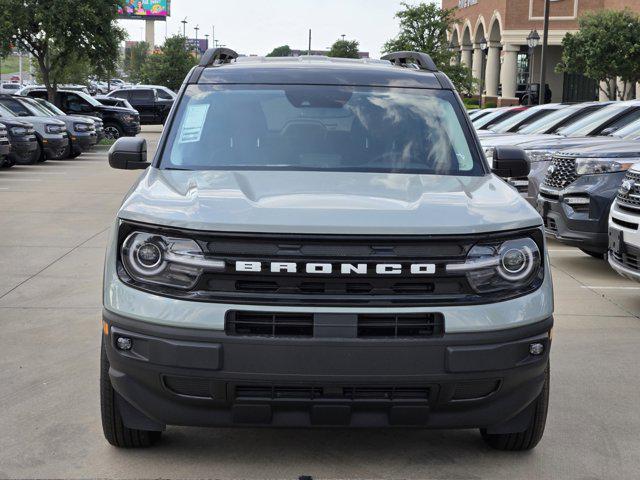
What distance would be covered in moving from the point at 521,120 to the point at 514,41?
53.9m

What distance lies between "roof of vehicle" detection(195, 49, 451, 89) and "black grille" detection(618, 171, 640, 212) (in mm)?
2595

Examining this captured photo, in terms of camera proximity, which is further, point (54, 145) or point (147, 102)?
point (147, 102)

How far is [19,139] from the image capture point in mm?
22312

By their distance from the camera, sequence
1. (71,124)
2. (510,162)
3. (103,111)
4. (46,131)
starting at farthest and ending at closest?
(103,111), (71,124), (46,131), (510,162)

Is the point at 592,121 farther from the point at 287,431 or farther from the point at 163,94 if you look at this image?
the point at 163,94

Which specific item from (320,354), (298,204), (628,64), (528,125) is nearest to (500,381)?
(320,354)

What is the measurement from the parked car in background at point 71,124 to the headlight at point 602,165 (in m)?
18.3

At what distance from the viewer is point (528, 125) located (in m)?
16.8

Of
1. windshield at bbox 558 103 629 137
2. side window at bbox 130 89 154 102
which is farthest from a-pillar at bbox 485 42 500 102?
windshield at bbox 558 103 629 137

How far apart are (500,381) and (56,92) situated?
31873mm

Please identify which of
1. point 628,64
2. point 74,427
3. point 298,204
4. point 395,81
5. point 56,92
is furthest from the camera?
point 628,64

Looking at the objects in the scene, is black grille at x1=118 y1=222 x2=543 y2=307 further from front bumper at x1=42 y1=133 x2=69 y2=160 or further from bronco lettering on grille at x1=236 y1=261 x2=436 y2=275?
front bumper at x1=42 y1=133 x2=69 y2=160

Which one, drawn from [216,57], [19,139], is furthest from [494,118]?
[216,57]

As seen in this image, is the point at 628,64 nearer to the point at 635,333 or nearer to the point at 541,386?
the point at 635,333
